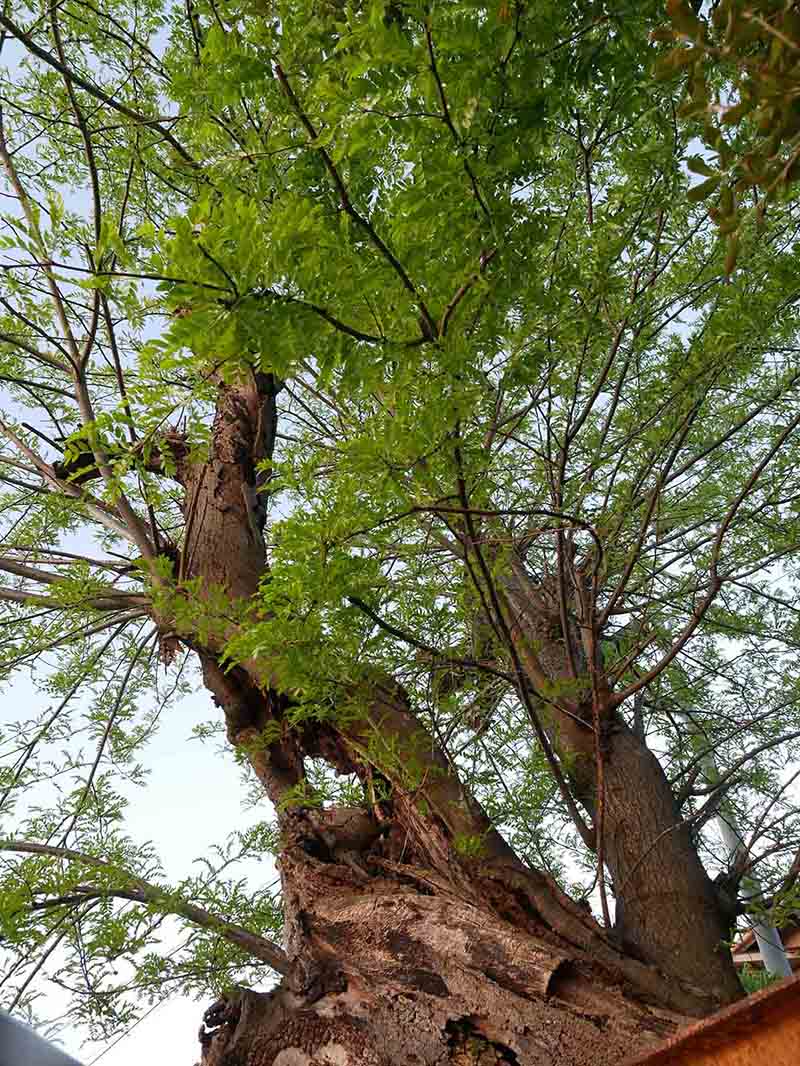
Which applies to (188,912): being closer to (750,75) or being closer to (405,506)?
(405,506)

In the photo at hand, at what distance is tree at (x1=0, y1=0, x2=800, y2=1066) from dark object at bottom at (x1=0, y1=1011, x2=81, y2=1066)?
2.67 ft

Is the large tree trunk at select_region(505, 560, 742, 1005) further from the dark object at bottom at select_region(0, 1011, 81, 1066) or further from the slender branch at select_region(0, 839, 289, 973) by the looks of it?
the dark object at bottom at select_region(0, 1011, 81, 1066)

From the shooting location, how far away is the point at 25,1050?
1.36ft

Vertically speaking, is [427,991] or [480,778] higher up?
[480,778]

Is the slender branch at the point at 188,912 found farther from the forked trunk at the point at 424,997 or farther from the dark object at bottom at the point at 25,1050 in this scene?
the dark object at bottom at the point at 25,1050

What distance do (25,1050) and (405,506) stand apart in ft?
3.91

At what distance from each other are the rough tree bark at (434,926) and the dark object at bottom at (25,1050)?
1645mm

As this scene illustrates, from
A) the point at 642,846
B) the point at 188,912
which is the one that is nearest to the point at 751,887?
the point at 642,846

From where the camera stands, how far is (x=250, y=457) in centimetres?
345

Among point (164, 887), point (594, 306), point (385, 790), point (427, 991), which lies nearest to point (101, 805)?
point (164, 887)

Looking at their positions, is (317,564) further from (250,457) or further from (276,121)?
(250,457)

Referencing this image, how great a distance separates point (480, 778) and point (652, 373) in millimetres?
1452

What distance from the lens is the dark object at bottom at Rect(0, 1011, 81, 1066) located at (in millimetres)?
407

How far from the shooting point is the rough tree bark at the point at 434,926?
6.15ft
